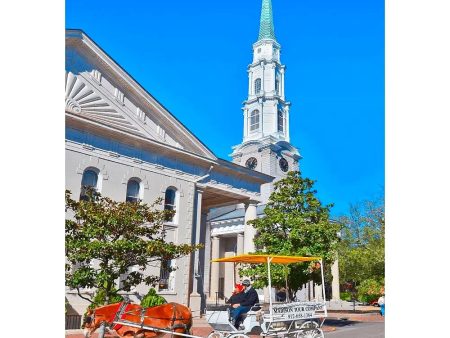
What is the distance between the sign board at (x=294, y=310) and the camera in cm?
847

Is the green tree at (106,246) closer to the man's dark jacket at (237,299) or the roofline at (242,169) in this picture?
the man's dark jacket at (237,299)

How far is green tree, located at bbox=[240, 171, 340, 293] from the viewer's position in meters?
15.8

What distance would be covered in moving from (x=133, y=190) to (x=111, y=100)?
3445 mm

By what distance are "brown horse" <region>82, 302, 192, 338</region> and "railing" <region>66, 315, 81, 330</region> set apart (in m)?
6.88

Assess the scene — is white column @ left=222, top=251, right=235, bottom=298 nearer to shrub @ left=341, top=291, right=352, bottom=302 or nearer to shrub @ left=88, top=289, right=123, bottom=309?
shrub @ left=341, top=291, right=352, bottom=302

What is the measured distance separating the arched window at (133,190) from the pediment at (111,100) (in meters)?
1.82

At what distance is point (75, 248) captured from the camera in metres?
11.6

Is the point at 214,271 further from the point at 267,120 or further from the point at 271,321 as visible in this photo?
the point at 271,321

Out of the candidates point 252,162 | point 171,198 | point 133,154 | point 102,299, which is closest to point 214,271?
point 171,198
